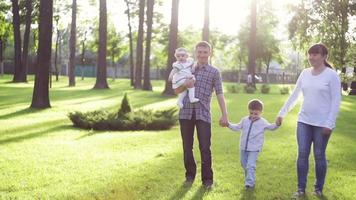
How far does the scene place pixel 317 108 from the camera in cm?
723

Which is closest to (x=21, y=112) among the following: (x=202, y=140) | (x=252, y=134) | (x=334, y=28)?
(x=334, y=28)

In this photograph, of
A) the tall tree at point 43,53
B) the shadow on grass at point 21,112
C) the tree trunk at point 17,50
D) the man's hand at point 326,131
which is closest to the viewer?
the man's hand at point 326,131

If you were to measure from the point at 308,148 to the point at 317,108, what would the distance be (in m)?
0.58

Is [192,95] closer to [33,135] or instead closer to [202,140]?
[202,140]

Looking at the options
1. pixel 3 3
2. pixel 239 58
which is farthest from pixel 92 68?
pixel 3 3

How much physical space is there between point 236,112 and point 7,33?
46904 mm

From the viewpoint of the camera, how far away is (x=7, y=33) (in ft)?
205

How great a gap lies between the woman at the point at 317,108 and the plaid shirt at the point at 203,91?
1252mm

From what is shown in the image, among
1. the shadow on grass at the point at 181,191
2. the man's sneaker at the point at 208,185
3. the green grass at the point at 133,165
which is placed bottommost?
the green grass at the point at 133,165

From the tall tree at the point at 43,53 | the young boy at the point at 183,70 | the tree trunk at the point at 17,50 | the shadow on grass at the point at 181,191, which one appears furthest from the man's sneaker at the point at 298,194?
the tree trunk at the point at 17,50

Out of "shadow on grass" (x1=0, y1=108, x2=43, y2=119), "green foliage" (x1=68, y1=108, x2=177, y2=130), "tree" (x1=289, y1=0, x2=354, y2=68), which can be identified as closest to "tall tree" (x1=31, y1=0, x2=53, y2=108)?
"shadow on grass" (x1=0, y1=108, x2=43, y2=119)

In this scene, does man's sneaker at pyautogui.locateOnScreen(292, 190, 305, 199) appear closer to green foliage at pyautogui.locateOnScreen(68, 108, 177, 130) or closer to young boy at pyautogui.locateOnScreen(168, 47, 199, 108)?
young boy at pyautogui.locateOnScreen(168, 47, 199, 108)

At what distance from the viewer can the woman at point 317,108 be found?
716cm

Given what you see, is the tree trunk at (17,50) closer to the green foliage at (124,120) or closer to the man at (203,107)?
the green foliage at (124,120)
